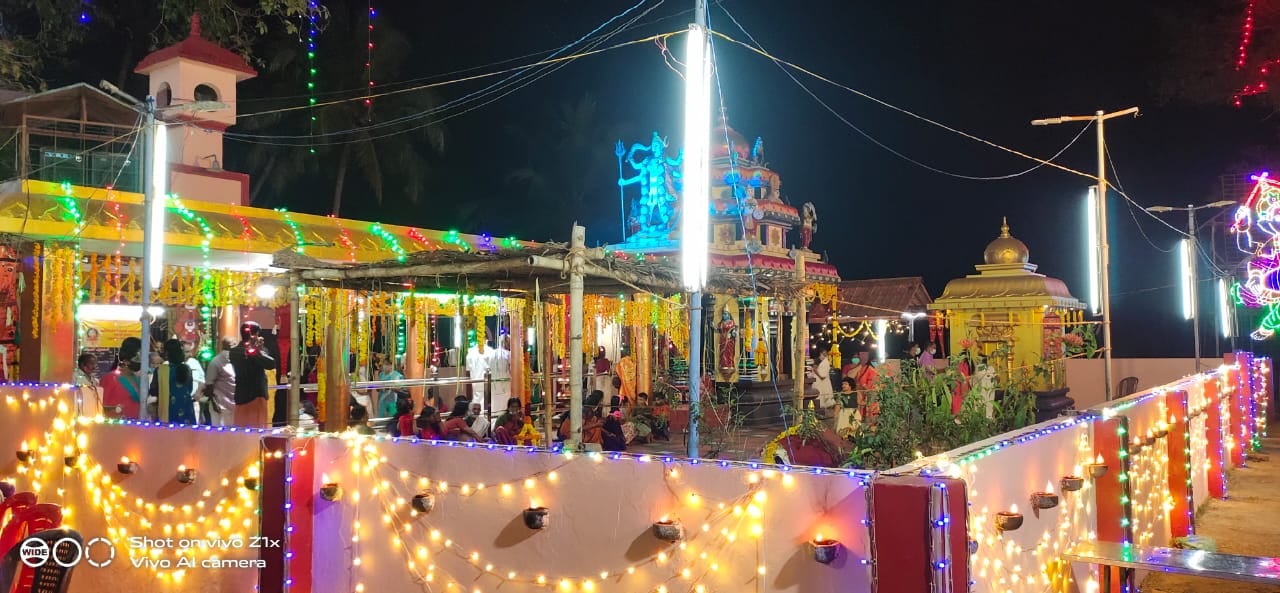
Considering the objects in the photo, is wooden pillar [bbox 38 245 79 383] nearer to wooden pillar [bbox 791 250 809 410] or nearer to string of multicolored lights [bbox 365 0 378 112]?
wooden pillar [bbox 791 250 809 410]

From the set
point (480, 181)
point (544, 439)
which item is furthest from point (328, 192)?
point (544, 439)

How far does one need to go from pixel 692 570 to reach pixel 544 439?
6.97m

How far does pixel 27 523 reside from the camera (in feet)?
14.6

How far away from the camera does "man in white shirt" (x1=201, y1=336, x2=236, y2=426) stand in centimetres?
1057

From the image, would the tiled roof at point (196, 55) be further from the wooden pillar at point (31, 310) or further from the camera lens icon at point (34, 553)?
the camera lens icon at point (34, 553)

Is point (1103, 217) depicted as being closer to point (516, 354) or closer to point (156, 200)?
point (516, 354)

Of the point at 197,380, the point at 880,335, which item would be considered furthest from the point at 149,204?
the point at 880,335

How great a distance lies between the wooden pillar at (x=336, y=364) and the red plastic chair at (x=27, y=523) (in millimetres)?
6838

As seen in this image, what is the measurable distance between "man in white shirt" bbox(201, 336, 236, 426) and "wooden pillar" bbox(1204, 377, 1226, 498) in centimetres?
1134

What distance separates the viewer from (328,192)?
1254 inches

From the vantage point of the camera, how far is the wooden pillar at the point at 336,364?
11703mm

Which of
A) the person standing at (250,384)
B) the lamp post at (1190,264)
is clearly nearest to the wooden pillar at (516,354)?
the person standing at (250,384)

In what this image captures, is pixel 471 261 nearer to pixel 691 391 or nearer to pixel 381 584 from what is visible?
pixel 691 391

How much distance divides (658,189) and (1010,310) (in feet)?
26.4
